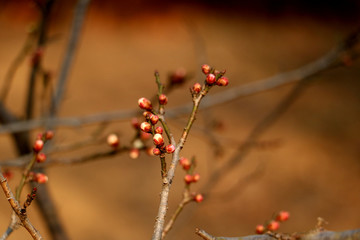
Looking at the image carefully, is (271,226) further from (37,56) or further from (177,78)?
(37,56)

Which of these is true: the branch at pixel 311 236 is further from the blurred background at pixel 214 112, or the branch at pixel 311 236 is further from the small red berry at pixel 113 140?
the blurred background at pixel 214 112

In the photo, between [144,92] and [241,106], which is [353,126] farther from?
[144,92]

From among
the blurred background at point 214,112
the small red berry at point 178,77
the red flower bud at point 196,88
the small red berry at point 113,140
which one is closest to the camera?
the red flower bud at point 196,88

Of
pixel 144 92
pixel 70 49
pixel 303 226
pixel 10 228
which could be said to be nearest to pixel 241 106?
pixel 144 92

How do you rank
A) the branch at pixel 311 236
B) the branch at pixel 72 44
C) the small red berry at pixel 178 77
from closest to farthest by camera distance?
1. the branch at pixel 311 236
2. the small red berry at pixel 178 77
3. the branch at pixel 72 44

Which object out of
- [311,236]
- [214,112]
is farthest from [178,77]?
[214,112]

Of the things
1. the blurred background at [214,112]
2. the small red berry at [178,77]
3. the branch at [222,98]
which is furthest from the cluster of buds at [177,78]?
the blurred background at [214,112]

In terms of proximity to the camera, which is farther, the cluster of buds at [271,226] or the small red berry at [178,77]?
the small red berry at [178,77]

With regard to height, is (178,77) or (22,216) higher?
(178,77)
